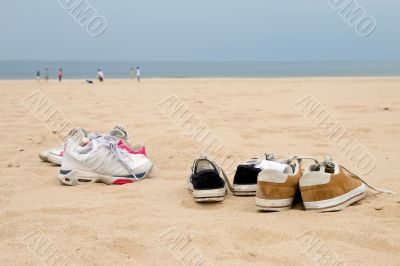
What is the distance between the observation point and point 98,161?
3.59 metres

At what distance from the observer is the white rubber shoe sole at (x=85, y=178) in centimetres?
355

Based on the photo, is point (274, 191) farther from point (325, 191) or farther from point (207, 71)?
point (207, 71)

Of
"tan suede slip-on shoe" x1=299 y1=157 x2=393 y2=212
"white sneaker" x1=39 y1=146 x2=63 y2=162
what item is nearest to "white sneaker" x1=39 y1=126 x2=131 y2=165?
"white sneaker" x1=39 y1=146 x2=63 y2=162

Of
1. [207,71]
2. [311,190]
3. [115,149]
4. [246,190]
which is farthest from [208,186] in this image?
[207,71]

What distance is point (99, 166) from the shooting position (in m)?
3.58

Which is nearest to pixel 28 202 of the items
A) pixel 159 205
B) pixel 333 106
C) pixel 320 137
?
pixel 159 205

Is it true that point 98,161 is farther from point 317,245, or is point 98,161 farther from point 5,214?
point 317,245

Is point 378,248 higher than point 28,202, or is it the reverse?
point 378,248

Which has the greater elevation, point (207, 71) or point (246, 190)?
point (246, 190)

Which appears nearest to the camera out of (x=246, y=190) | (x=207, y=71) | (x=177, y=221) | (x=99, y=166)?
(x=177, y=221)

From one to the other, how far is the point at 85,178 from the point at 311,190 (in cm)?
169

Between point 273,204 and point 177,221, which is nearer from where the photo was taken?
point 177,221

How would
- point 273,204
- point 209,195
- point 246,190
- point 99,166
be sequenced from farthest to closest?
point 99,166 < point 246,190 < point 209,195 < point 273,204

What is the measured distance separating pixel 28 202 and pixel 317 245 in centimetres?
181
